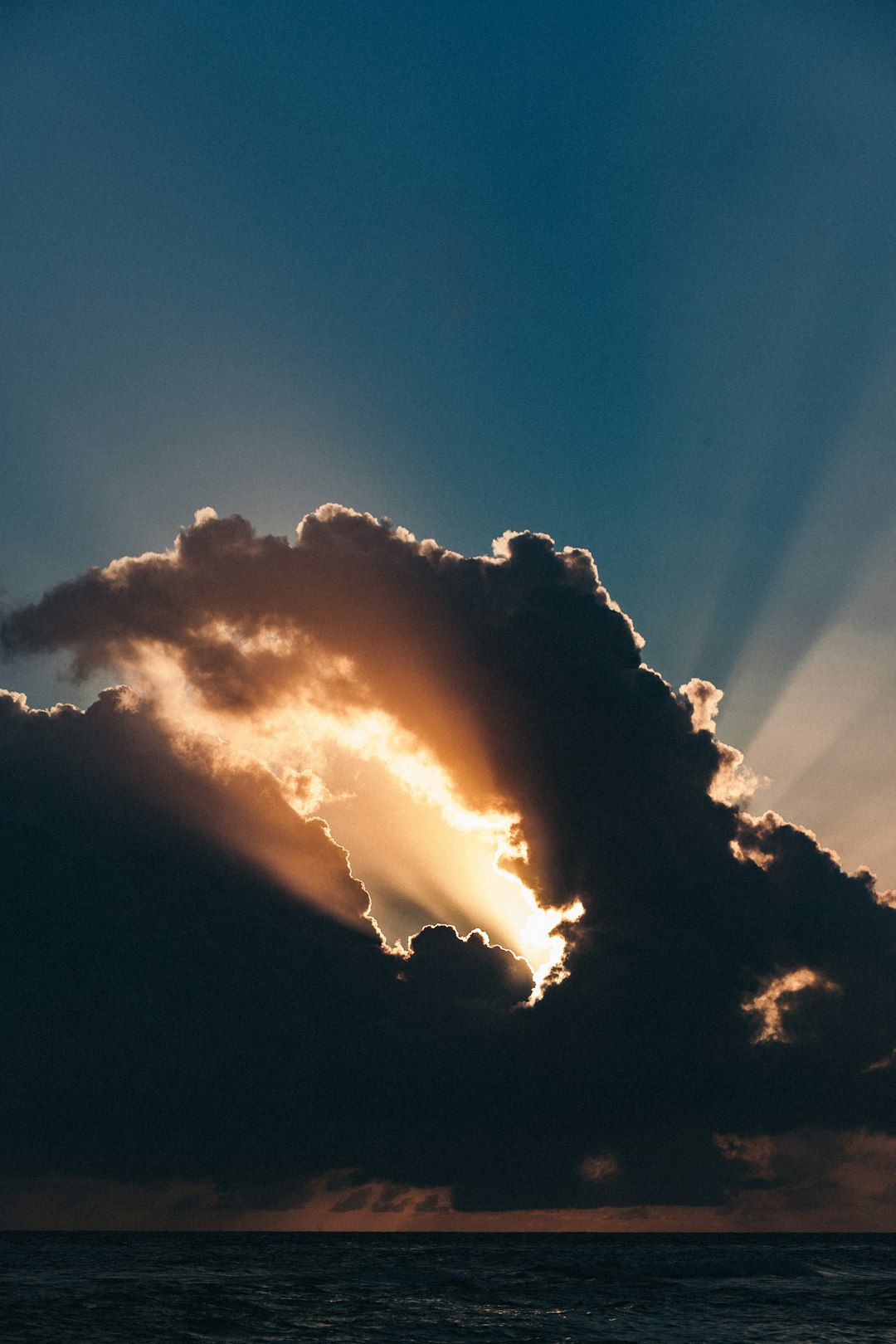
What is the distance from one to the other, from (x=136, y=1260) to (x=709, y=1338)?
120907 mm

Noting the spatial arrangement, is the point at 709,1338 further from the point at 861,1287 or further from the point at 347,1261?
the point at 347,1261

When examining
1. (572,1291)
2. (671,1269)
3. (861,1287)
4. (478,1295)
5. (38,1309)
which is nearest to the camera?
(38,1309)

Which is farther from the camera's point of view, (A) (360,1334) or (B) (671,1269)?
(B) (671,1269)

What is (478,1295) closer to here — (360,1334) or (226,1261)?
(360,1334)

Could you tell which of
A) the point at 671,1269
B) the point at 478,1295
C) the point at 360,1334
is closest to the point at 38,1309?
the point at 360,1334

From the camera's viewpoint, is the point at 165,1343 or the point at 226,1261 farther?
the point at 226,1261

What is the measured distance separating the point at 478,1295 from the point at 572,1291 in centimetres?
1394

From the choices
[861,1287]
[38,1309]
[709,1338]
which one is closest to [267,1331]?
[38,1309]

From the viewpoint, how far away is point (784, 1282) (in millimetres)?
133500

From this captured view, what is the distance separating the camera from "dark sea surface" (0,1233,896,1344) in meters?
77.8

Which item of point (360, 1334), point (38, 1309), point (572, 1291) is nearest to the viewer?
point (360, 1334)

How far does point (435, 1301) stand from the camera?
102312 mm

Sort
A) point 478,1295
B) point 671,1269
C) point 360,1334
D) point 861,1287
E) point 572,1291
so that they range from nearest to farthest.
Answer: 1. point 360,1334
2. point 478,1295
3. point 572,1291
4. point 861,1287
5. point 671,1269

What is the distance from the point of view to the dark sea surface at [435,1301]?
77.8m
